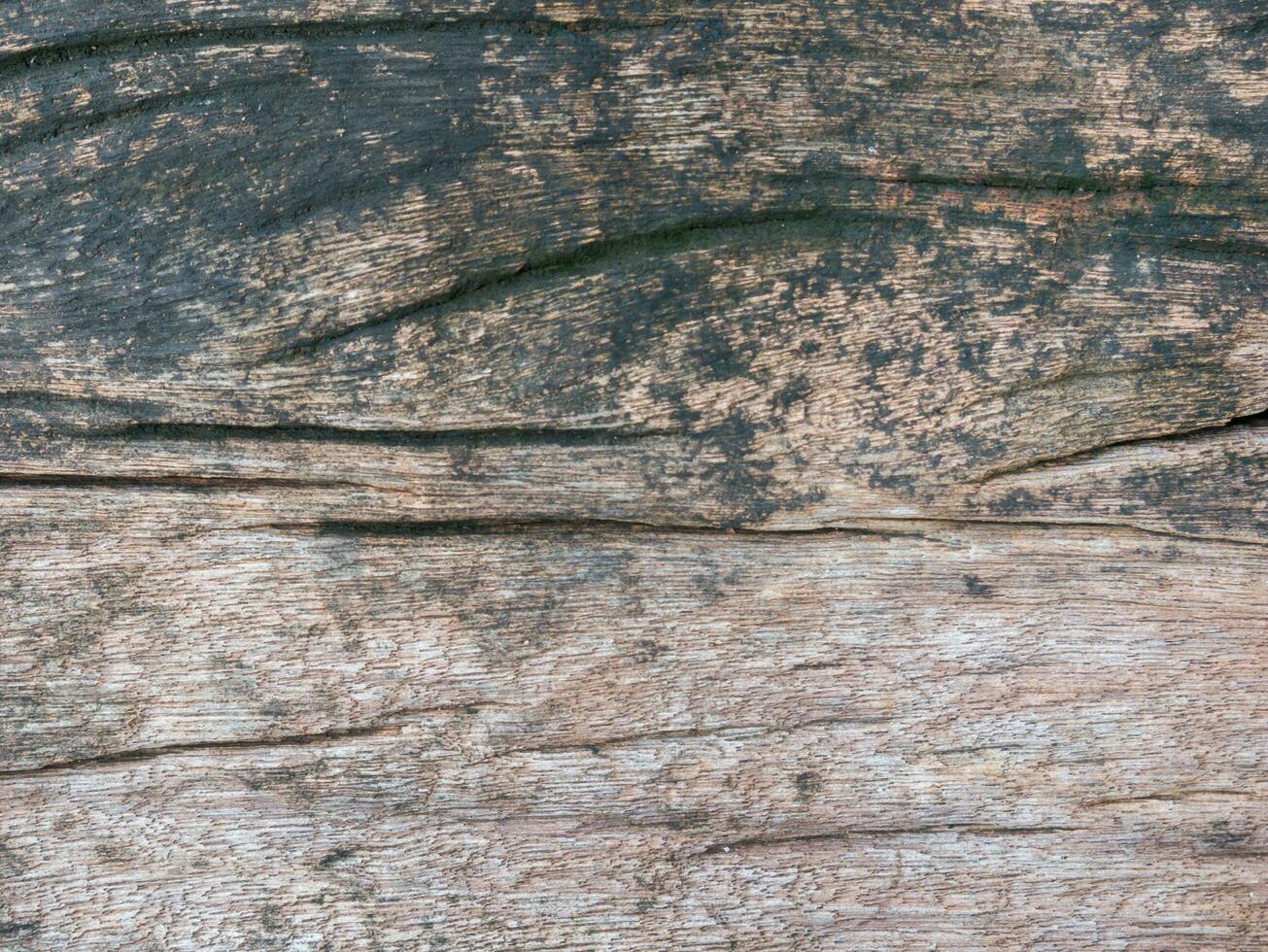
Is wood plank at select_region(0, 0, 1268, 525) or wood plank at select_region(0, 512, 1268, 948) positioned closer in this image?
wood plank at select_region(0, 0, 1268, 525)

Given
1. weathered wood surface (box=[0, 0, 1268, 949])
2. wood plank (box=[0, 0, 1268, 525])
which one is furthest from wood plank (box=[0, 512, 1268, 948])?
wood plank (box=[0, 0, 1268, 525])

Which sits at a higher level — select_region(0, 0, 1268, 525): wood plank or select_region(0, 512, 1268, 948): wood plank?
select_region(0, 0, 1268, 525): wood plank

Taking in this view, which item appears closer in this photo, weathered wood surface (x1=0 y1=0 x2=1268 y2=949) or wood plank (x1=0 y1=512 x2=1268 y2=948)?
weathered wood surface (x1=0 y1=0 x2=1268 y2=949)

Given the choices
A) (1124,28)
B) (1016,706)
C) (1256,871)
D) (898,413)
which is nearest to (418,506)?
(898,413)

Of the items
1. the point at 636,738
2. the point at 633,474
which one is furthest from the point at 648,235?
the point at 636,738

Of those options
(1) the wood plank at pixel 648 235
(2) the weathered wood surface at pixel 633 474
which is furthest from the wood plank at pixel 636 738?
(1) the wood plank at pixel 648 235

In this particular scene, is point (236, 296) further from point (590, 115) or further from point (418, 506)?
point (590, 115)

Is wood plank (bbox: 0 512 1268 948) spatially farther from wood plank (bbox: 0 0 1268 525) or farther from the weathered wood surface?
wood plank (bbox: 0 0 1268 525)

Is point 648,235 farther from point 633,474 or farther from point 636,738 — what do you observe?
point 636,738
